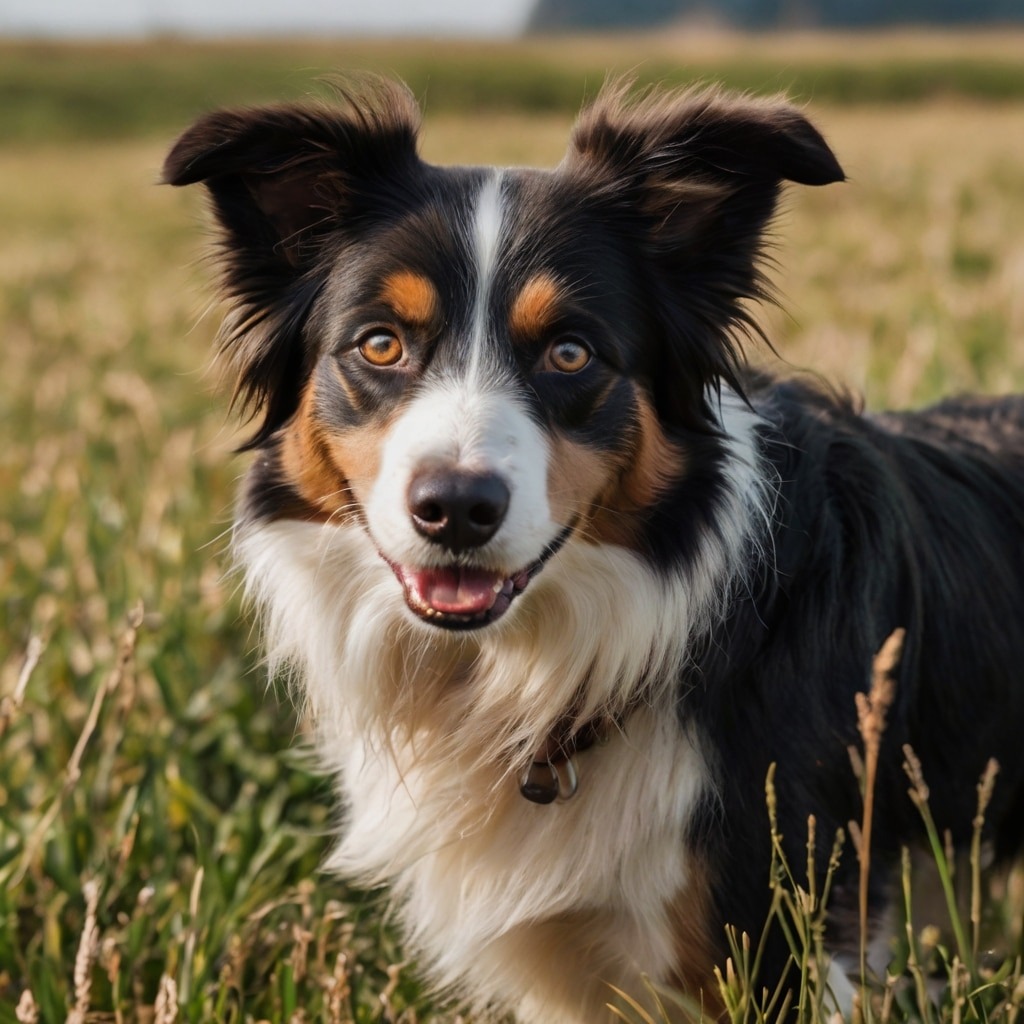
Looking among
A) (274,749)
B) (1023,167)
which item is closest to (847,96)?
(1023,167)

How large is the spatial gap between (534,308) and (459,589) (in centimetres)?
63

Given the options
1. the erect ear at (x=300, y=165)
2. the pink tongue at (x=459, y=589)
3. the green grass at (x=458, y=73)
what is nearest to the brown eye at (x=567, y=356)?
the pink tongue at (x=459, y=589)

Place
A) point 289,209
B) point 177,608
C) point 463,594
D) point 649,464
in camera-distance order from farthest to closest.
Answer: point 177,608 < point 289,209 < point 649,464 < point 463,594

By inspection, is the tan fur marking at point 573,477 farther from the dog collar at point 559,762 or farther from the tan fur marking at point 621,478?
the dog collar at point 559,762

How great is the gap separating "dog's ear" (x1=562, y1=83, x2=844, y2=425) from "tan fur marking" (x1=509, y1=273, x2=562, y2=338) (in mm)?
334

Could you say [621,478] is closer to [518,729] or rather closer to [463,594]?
[463,594]

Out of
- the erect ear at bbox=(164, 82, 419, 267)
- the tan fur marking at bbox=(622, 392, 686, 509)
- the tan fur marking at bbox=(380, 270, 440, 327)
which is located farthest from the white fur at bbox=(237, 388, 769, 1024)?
the erect ear at bbox=(164, 82, 419, 267)

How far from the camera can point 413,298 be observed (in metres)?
2.79

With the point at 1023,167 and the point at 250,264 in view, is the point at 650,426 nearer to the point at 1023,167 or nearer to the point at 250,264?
the point at 250,264

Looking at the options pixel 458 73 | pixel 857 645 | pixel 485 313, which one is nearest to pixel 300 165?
pixel 485 313

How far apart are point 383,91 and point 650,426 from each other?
111 cm

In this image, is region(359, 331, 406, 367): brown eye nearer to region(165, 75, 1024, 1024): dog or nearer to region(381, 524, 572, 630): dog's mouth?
region(165, 75, 1024, 1024): dog

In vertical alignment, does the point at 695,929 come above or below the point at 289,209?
below

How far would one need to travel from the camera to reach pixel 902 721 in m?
2.93
